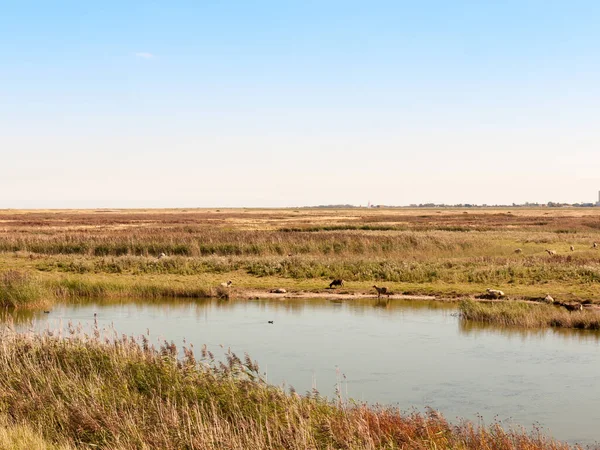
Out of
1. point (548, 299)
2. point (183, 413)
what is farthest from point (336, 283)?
point (183, 413)

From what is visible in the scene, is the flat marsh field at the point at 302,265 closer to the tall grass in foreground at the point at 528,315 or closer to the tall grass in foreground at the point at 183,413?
the tall grass in foreground at the point at 528,315

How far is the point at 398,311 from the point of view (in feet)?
101

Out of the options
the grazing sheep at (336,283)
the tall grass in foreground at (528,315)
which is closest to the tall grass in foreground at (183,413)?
the tall grass in foreground at (528,315)

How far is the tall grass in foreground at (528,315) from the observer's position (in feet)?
86.7

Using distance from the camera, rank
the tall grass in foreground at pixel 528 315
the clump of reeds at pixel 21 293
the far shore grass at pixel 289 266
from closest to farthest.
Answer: the tall grass in foreground at pixel 528 315
the clump of reeds at pixel 21 293
the far shore grass at pixel 289 266

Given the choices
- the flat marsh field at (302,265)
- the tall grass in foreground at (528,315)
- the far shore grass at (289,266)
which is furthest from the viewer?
the flat marsh field at (302,265)

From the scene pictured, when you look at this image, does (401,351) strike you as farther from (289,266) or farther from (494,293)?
(289,266)

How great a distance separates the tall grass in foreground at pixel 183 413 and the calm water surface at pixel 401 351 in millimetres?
2669

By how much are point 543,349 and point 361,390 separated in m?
8.37

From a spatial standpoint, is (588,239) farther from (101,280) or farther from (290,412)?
(290,412)

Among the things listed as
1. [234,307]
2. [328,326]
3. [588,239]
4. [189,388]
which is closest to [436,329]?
[328,326]

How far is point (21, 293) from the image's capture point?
30.0 m

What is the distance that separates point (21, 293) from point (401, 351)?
17003 mm

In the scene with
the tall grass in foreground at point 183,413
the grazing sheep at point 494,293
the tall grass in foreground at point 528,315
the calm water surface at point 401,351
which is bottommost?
the calm water surface at point 401,351
